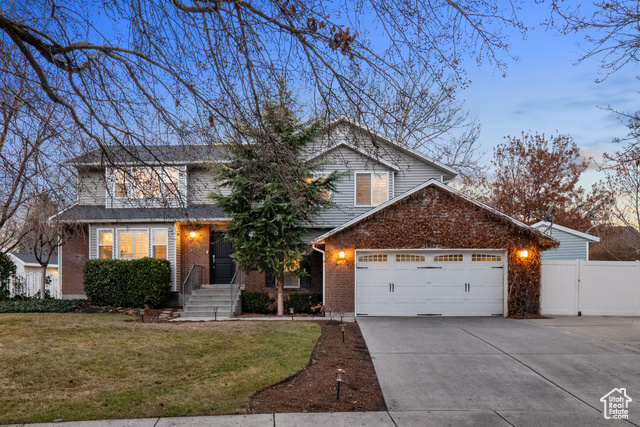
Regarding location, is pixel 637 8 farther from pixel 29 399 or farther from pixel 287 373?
pixel 29 399

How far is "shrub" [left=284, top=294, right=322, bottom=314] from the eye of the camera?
15953 mm

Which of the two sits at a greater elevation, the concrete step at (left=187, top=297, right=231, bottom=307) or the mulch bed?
the mulch bed

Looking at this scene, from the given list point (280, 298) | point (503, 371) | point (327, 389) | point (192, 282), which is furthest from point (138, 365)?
point (192, 282)

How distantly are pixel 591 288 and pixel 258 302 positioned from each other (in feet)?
35.9

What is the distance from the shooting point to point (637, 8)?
6.45 metres

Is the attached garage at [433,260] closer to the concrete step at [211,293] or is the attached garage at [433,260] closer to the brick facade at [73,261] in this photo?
the concrete step at [211,293]

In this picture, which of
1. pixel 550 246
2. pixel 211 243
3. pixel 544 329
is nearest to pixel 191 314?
pixel 211 243

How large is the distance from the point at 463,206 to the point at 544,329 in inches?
167

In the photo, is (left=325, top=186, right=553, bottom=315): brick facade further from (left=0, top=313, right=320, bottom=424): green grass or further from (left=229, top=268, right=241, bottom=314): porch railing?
(left=229, top=268, right=241, bottom=314): porch railing

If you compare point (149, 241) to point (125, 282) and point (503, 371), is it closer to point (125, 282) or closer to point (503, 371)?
point (125, 282)

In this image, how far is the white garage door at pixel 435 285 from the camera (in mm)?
14617

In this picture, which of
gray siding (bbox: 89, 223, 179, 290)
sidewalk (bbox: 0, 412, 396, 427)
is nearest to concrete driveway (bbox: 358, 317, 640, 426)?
sidewalk (bbox: 0, 412, 396, 427)

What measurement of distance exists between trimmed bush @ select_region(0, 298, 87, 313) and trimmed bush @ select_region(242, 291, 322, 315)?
5.98m

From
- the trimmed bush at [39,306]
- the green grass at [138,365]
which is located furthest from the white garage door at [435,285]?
the trimmed bush at [39,306]
